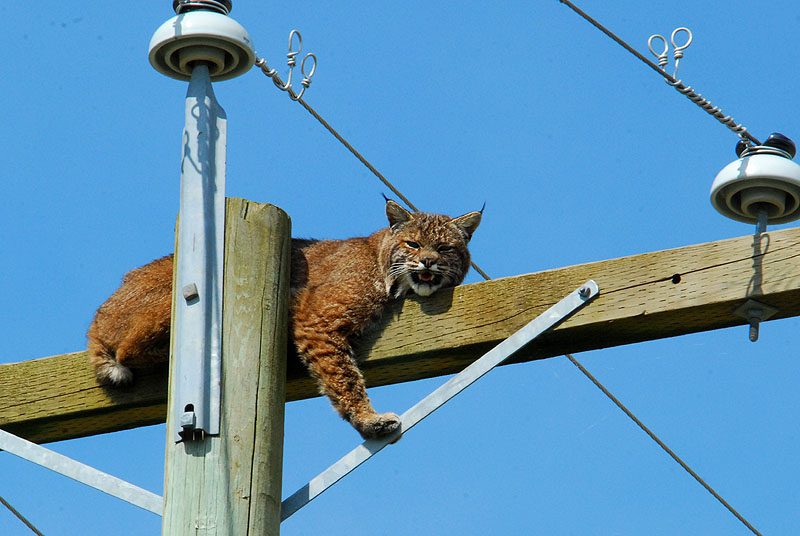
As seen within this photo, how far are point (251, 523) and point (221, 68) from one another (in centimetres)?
164

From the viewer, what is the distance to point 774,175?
3.57 meters

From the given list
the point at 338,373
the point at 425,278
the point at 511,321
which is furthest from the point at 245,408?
the point at 425,278

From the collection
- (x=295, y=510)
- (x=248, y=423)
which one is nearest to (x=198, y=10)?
(x=248, y=423)

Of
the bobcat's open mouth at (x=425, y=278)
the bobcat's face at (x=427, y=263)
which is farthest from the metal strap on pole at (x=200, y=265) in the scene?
the bobcat's open mouth at (x=425, y=278)

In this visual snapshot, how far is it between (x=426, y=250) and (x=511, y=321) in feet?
3.80

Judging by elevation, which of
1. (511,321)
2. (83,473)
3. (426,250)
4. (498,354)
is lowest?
(83,473)

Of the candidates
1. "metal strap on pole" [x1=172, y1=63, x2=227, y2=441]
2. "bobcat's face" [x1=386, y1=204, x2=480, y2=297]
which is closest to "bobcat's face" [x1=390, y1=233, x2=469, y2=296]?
"bobcat's face" [x1=386, y1=204, x2=480, y2=297]

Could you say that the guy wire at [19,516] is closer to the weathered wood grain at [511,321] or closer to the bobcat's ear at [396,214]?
the weathered wood grain at [511,321]

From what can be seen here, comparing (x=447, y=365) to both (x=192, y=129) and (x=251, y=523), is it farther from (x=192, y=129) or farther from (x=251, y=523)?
(x=192, y=129)

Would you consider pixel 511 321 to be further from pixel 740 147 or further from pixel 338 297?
pixel 740 147

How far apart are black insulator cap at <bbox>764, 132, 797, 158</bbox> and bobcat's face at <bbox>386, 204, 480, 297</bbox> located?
4.30 feet

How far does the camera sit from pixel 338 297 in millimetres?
4207

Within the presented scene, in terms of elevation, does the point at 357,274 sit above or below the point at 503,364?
above

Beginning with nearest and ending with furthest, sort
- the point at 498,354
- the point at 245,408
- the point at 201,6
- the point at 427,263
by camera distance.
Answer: the point at 245,408 → the point at 498,354 → the point at 201,6 → the point at 427,263
